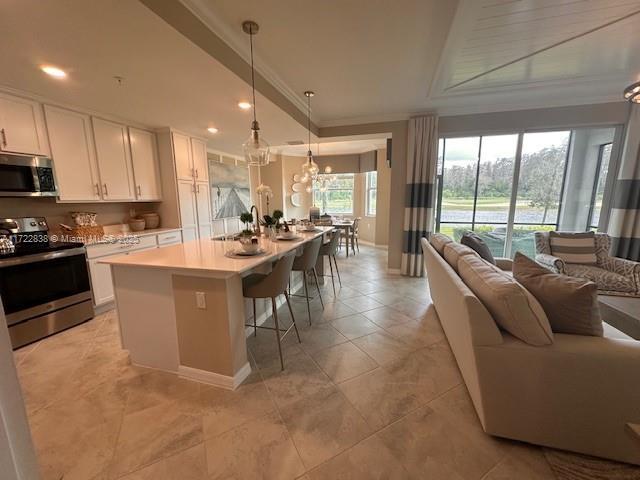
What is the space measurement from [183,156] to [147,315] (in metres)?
3.02

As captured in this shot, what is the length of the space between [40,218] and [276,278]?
3012 millimetres

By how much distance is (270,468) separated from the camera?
1.40m

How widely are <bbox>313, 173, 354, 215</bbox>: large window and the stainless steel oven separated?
612cm

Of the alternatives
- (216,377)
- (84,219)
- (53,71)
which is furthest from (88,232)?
(216,377)

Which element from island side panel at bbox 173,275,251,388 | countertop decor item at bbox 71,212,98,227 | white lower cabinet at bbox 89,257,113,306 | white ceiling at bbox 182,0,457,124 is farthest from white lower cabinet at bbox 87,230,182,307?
white ceiling at bbox 182,0,457,124

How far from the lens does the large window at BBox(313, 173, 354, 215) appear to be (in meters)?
8.19

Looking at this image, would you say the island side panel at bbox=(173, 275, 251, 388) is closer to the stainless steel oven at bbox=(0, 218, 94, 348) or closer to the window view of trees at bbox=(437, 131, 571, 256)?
the stainless steel oven at bbox=(0, 218, 94, 348)

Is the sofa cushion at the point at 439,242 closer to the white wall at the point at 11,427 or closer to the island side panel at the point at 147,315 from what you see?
the island side panel at the point at 147,315

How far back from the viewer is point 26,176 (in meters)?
2.73

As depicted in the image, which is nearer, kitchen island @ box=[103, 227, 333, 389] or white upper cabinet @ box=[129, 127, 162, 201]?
kitchen island @ box=[103, 227, 333, 389]

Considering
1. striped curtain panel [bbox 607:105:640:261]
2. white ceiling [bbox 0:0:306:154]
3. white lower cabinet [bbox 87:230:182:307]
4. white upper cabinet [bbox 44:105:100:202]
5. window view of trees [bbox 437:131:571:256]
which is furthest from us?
window view of trees [bbox 437:131:571:256]

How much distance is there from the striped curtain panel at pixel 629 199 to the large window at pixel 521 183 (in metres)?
0.24

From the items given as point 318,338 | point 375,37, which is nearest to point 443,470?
point 318,338

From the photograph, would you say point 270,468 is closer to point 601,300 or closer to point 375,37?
point 601,300
